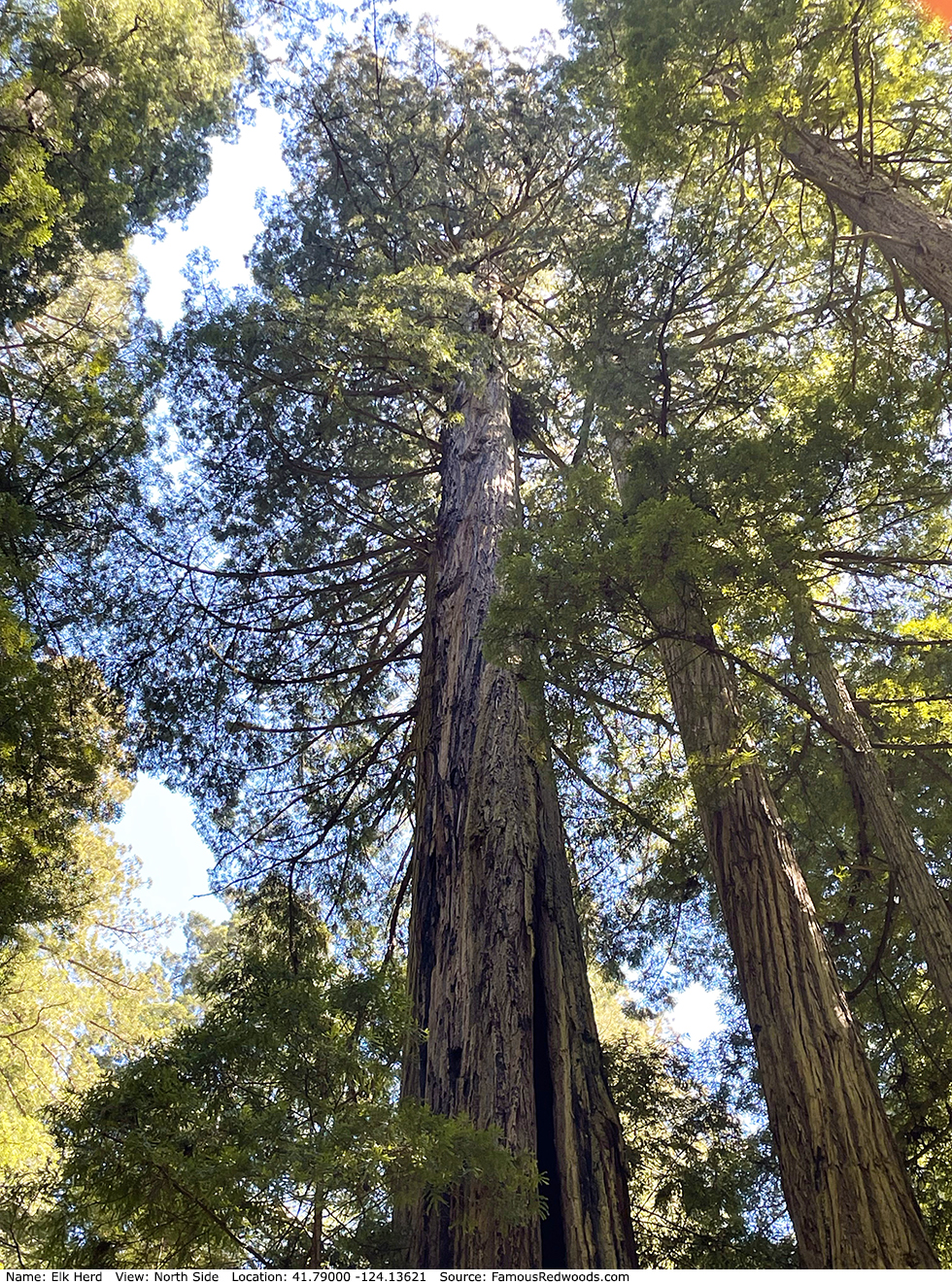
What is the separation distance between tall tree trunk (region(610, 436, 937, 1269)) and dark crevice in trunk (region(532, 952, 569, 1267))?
1.04 metres

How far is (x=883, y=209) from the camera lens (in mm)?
5109

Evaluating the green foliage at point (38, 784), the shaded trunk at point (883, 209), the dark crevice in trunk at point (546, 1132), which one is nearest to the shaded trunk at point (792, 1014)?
the dark crevice in trunk at point (546, 1132)

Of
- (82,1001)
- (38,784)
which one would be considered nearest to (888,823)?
(38,784)

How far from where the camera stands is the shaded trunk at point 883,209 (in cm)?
470

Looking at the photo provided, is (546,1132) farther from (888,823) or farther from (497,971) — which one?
(888,823)

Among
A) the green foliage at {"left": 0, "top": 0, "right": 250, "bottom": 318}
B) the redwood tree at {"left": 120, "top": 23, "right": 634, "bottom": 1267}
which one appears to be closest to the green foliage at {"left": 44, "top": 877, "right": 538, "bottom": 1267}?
the redwood tree at {"left": 120, "top": 23, "right": 634, "bottom": 1267}

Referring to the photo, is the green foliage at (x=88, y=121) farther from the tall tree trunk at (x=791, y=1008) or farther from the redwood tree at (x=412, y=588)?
the tall tree trunk at (x=791, y=1008)

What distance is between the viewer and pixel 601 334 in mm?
6391

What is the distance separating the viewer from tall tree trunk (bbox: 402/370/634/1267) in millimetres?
3465

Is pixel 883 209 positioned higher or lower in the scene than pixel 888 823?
higher

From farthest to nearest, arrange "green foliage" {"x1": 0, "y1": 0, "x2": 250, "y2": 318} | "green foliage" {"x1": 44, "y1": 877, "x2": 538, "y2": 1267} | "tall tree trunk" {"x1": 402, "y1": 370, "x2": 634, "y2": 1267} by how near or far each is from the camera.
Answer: "green foliage" {"x1": 0, "y1": 0, "x2": 250, "y2": 318}
"tall tree trunk" {"x1": 402, "y1": 370, "x2": 634, "y2": 1267}
"green foliage" {"x1": 44, "y1": 877, "x2": 538, "y2": 1267}

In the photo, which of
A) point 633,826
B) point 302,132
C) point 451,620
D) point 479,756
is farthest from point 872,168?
point 302,132

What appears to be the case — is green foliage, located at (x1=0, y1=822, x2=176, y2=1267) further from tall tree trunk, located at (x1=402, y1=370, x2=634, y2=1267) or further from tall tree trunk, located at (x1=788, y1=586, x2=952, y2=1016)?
tall tree trunk, located at (x1=788, y1=586, x2=952, y2=1016)

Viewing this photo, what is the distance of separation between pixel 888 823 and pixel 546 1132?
2.20m
